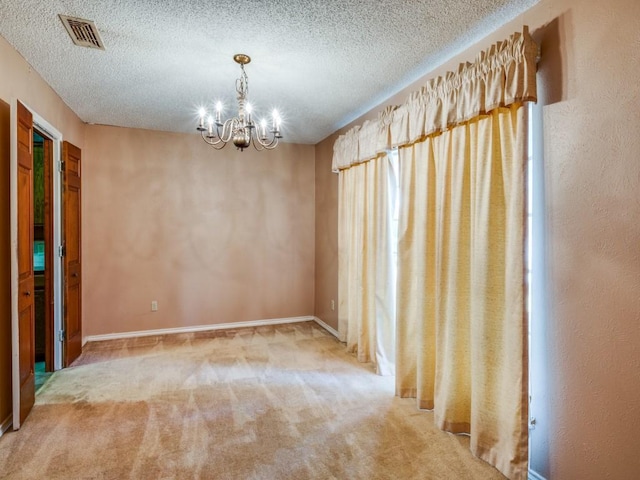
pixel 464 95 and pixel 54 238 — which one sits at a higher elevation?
pixel 464 95

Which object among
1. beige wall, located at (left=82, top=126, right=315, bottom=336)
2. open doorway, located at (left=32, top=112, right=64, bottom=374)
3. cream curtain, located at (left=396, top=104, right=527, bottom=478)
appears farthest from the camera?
beige wall, located at (left=82, top=126, right=315, bottom=336)

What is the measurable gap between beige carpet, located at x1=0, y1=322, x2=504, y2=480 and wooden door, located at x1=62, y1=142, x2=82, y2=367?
0.27 m

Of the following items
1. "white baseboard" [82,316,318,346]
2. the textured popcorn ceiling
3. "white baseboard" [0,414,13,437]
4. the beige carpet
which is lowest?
the beige carpet

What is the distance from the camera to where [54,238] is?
350 cm

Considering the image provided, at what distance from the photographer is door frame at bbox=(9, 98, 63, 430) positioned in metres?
2.41

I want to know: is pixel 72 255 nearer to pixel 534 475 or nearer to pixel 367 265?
pixel 367 265

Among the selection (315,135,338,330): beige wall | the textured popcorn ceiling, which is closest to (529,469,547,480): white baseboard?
the textured popcorn ceiling

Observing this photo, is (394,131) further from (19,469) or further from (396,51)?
(19,469)

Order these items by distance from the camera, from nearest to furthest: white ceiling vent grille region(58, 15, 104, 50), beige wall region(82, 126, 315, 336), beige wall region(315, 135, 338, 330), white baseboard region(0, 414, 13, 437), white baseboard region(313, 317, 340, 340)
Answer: white ceiling vent grille region(58, 15, 104, 50) < white baseboard region(0, 414, 13, 437) < beige wall region(82, 126, 315, 336) < white baseboard region(313, 317, 340, 340) < beige wall region(315, 135, 338, 330)

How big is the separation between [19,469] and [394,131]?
333 centimetres

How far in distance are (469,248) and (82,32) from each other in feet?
9.19

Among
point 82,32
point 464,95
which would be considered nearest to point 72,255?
point 82,32

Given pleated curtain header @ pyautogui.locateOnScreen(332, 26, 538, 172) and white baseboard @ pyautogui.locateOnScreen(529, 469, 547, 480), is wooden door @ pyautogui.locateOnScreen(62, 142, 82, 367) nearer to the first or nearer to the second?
pleated curtain header @ pyautogui.locateOnScreen(332, 26, 538, 172)

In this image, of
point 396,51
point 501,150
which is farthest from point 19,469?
point 396,51
